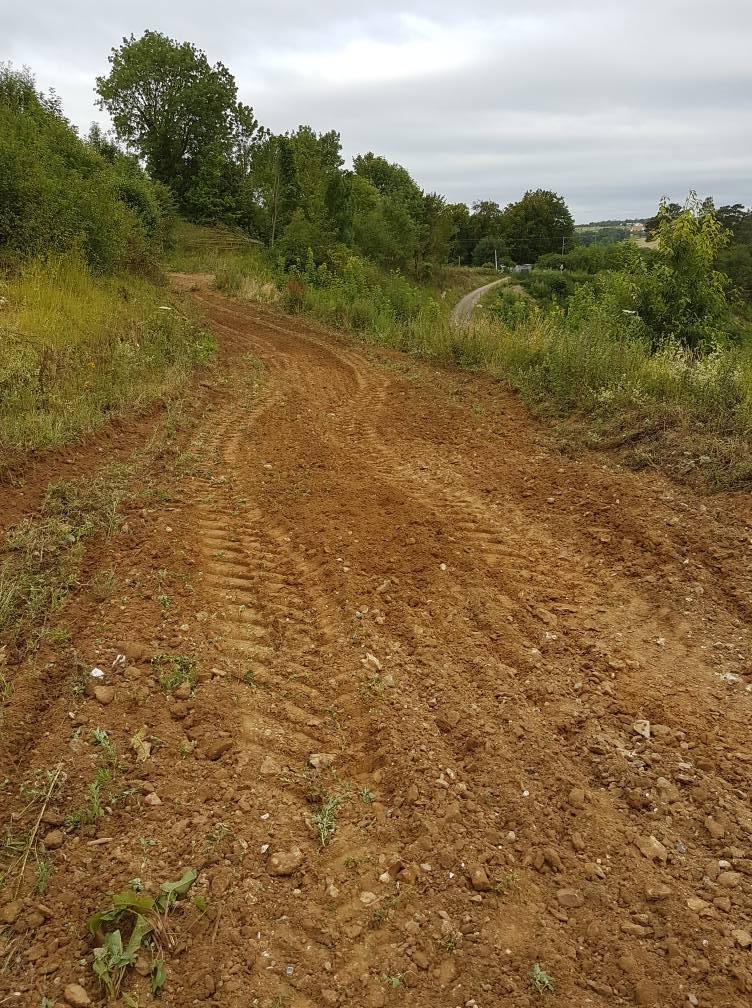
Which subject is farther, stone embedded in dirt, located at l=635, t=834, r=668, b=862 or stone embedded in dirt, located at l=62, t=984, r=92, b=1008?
stone embedded in dirt, located at l=635, t=834, r=668, b=862

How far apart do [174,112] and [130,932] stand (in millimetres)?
34363

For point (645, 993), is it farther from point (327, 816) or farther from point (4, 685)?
point (4, 685)

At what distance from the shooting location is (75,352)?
6738 millimetres

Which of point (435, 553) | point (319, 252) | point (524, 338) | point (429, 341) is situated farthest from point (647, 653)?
point (319, 252)

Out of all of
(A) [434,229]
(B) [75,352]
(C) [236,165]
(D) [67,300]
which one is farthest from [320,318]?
(A) [434,229]

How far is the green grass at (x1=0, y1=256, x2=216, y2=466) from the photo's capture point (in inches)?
216

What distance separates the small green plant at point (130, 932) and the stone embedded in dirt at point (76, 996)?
49 millimetres

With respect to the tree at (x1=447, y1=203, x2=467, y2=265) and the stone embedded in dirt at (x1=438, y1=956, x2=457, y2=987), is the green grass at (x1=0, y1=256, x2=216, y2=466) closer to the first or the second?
the stone embedded in dirt at (x1=438, y1=956, x2=457, y2=987)

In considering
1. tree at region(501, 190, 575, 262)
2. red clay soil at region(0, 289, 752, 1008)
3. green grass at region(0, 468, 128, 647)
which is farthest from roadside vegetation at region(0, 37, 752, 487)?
tree at region(501, 190, 575, 262)

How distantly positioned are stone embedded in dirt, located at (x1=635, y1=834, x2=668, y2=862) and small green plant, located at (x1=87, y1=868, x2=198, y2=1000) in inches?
62.2

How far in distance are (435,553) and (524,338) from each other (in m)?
5.51

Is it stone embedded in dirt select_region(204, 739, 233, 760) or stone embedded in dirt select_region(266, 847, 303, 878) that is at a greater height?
stone embedded in dirt select_region(204, 739, 233, 760)

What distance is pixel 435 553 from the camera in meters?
4.28

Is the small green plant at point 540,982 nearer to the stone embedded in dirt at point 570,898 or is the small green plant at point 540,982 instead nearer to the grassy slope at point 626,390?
the stone embedded in dirt at point 570,898
